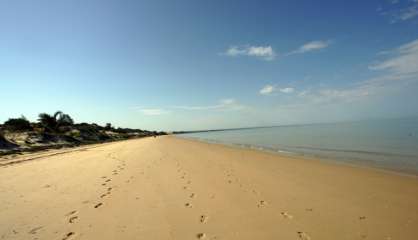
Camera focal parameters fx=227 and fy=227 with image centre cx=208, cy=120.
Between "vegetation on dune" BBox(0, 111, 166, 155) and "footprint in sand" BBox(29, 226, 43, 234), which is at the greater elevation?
"vegetation on dune" BBox(0, 111, 166, 155)

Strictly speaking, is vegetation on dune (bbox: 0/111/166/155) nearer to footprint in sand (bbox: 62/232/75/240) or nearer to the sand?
the sand

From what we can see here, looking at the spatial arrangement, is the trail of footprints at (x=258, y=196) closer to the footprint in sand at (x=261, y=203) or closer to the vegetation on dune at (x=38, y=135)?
the footprint in sand at (x=261, y=203)

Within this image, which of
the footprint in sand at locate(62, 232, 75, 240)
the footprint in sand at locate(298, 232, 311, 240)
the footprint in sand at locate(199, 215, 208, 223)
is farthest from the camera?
the footprint in sand at locate(199, 215, 208, 223)

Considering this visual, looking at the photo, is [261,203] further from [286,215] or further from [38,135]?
[38,135]

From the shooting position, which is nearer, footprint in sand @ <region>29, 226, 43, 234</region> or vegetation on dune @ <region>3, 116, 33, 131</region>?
footprint in sand @ <region>29, 226, 43, 234</region>

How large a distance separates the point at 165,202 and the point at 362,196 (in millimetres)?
5574

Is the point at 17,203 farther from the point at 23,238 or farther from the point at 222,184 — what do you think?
the point at 222,184

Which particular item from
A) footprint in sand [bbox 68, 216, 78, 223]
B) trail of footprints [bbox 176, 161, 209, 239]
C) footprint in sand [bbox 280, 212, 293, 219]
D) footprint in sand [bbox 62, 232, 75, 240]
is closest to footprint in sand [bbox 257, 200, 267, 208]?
footprint in sand [bbox 280, 212, 293, 219]

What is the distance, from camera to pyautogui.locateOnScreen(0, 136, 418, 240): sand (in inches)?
169

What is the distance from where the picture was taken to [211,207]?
564cm

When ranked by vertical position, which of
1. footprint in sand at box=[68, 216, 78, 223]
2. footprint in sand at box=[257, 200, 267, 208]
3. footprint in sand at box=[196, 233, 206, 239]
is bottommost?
footprint in sand at box=[257, 200, 267, 208]

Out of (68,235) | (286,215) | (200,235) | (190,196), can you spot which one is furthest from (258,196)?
(68,235)

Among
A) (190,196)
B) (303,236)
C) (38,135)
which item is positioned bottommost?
(303,236)

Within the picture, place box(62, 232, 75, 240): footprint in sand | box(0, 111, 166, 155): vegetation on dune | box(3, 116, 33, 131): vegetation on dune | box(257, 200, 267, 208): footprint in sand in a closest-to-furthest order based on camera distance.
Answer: box(62, 232, 75, 240): footprint in sand
box(257, 200, 267, 208): footprint in sand
box(0, 111, 166, 155): vegetation on dune
box(3, 116, 33, 131): vegetation on dune
